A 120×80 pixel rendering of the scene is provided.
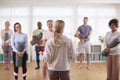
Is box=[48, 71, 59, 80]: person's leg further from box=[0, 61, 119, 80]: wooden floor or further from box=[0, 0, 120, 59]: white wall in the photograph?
box=[0, 0, 120, 59]: white wall

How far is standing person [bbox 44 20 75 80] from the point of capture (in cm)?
319

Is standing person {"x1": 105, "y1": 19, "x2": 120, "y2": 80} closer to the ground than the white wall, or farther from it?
closer to the ground

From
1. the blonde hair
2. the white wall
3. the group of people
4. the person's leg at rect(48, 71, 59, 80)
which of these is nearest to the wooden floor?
the group of people

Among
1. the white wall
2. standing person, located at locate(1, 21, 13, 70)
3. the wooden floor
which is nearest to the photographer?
the wooden floor

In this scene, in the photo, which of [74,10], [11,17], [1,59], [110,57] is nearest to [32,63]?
[1,59]

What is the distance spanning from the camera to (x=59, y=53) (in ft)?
10.5

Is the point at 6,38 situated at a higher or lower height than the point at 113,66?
higher

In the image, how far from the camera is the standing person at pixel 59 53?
3189 mm

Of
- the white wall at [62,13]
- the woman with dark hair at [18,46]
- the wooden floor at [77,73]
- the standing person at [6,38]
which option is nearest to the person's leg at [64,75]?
the woman with dark hair at [18,46]

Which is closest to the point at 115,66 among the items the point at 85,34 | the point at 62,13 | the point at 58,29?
the point at 58,29

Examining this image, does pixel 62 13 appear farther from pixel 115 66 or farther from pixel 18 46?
pixel 115 66

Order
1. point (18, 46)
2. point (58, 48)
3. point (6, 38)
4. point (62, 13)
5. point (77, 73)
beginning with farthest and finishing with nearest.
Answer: point (62, 13) < point (6, 38) < point (77, 73) < point (18, 46) < point (58, 48)

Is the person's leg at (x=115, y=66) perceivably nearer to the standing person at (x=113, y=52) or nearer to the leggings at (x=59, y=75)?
the standing person at (x=113, y=52)

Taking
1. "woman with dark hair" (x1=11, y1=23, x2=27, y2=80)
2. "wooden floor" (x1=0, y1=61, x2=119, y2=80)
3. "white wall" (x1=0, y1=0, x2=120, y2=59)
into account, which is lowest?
"wooden floor" (x1=0, y1=61, x2=119, y2=80)
